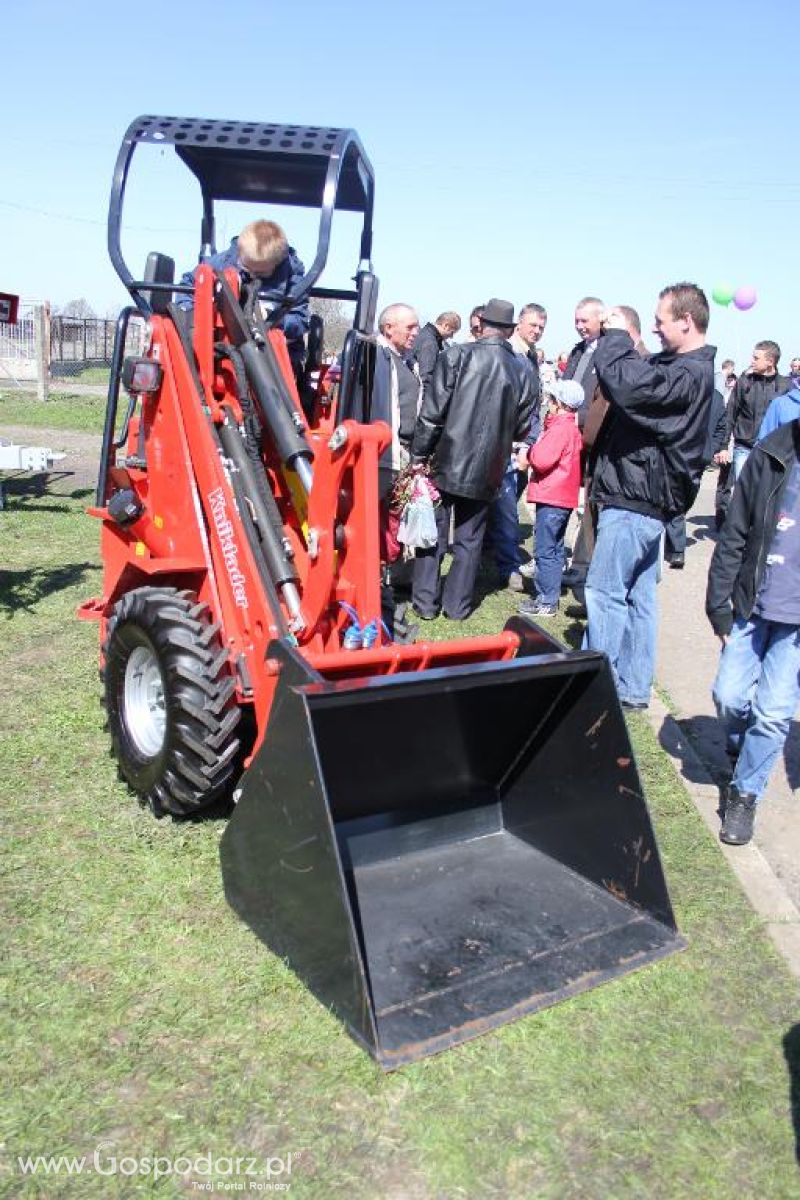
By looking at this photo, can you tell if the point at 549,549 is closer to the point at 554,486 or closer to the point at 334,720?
the point at 554,486

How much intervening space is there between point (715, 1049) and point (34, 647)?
421 cm

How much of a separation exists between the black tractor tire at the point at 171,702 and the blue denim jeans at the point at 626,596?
225cm

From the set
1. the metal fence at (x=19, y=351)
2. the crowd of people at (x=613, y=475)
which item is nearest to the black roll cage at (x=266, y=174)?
the crowd of people at (x=613, y=475)

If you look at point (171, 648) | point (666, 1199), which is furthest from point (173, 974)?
point (666, 1199)

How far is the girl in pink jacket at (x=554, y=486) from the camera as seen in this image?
284 inches

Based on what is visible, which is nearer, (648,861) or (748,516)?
(648,861)

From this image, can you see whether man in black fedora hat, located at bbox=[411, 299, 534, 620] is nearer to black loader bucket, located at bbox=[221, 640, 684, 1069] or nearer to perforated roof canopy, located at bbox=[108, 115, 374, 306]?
perforated roof canopy, located at bbox=[108, 115, 374, 306]

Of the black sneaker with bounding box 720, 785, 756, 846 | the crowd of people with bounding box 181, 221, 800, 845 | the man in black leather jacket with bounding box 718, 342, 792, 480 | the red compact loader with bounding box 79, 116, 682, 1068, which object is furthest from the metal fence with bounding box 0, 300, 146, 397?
the black sneaker with bounding box 720, 785, 756, 846

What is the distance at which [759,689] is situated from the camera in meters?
4.05

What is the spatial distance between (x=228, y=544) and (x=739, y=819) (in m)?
2.37

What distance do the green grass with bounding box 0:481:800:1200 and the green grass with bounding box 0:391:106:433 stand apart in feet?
45.7

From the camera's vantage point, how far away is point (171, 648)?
3559 mm

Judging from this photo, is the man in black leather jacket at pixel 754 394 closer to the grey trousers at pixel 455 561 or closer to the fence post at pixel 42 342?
the grey trousers at pixel 455 561

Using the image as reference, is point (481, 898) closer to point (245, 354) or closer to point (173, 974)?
point (173, 974)
